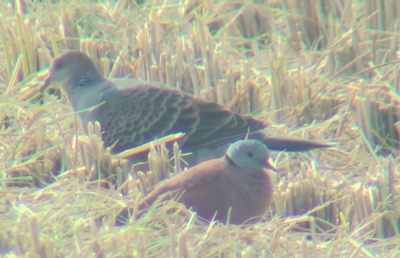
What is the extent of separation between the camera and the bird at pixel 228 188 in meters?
4.44

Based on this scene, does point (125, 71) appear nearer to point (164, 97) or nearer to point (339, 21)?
point (164, 97)

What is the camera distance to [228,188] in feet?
14.9

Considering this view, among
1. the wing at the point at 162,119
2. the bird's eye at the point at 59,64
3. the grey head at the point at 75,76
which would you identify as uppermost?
the bird's eye at the point at 59,64

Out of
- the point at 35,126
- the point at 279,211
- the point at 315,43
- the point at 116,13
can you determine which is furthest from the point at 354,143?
the point at 116,13

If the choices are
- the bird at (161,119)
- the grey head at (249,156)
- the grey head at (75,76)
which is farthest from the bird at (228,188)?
the grey head at (75,76)

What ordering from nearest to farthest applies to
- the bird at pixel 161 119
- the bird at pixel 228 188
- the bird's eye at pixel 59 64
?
the bird at pixel 228 188 < the bird at pixel 161 119 < the bird's eye at pixel 59 64

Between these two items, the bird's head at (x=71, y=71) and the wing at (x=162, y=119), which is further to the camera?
the bird's head at (x=71, y=71)

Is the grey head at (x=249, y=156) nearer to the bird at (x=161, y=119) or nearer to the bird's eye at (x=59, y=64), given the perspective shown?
the bird at (x=161, y=119)

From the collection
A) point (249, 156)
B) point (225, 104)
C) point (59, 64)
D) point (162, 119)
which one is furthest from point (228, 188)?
point (59, 64)

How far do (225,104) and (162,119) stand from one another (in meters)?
0.45

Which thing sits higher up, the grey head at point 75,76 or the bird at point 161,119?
the grey head at point 75,76

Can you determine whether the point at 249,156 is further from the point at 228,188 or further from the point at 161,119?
the point at 161,119

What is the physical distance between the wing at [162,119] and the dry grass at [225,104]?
0.24m

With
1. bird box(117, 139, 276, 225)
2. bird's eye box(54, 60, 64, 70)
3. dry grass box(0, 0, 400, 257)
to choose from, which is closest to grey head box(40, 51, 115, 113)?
bird's eye box(54, 60, 64, 70)
